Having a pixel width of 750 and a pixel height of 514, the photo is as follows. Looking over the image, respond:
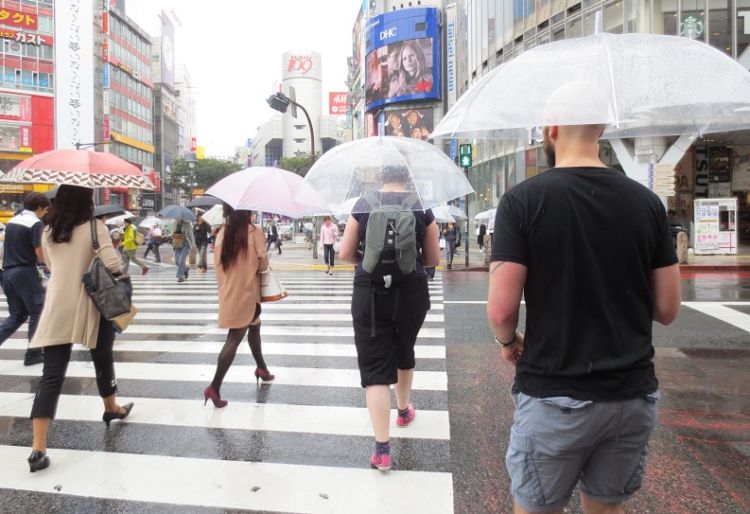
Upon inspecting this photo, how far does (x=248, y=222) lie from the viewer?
489cm

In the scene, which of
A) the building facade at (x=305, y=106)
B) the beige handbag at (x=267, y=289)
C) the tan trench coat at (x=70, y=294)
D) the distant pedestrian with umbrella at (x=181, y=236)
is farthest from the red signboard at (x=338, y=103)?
the tan trench coat at (x=70, y=294)

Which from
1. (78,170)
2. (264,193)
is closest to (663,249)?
(264,193)

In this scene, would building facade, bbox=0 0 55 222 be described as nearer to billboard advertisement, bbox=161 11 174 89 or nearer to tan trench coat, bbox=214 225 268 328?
billboard advertisement, bbox=161 11 174 89

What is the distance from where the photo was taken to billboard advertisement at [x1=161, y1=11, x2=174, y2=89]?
89.0 metres

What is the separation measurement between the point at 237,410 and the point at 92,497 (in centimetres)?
163

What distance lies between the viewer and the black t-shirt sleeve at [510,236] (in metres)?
1.88

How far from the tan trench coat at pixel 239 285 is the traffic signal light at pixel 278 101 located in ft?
52.7

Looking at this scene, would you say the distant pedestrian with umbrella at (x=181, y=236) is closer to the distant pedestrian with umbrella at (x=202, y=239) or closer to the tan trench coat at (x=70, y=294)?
the distant pedestrian with umbrella at (x=202, y=239)

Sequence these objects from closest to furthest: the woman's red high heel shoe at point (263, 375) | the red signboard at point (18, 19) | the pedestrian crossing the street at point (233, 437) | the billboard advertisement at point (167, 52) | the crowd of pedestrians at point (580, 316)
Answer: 1. the crowd of pedestrians at point (580, 316)
2. the pedestrian crossing the street at point (233, 437)
3. the woman's red high heel shoe at point (263, 375)
4. the red signboard at point (18, 19)
5. the billboard advertisement at point (167, 52)

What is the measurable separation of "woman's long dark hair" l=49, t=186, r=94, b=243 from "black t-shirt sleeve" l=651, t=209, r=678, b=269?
3.59 meters

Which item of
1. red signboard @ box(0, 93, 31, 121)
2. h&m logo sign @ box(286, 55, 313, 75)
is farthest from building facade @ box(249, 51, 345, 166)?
red signboard @ box(0, 93, 31, 121)

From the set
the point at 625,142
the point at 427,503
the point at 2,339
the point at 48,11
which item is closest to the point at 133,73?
the point at 48,11

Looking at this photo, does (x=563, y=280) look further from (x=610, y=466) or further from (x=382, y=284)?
(x=382, y=284)

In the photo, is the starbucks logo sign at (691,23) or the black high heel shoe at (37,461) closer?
the black high heel shoe at (37,461)
